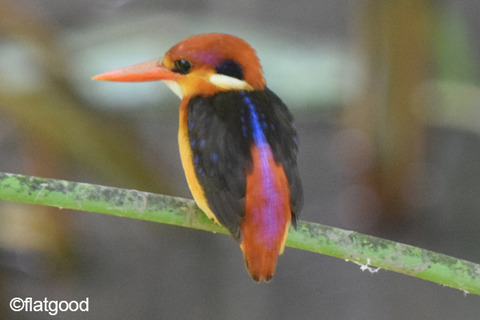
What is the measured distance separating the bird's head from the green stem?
159 millimetres

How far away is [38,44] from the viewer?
1.62m

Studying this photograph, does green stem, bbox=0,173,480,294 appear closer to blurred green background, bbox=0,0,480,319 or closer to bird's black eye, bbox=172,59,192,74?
bird's black eye, bbox=172,59,192,74

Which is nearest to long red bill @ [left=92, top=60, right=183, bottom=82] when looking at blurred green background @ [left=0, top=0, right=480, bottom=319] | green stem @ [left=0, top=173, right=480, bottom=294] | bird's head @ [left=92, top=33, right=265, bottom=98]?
bird's head @ [left=92, top=33, right=265, bottom=98]

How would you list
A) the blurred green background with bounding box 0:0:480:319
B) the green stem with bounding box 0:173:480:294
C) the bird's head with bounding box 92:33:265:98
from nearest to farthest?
the green stem with bounding box 0:173:480:294 < the bird's head with bounding box 92:33:265:98 < the blurred green background with bounding box 0:0:480:319

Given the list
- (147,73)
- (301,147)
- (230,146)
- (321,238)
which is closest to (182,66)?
(147,73)

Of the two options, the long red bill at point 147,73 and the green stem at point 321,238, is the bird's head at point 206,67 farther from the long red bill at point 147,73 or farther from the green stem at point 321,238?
the green stem at point 321,238

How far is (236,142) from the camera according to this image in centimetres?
88

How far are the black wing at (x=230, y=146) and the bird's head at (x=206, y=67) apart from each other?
0.7 inches

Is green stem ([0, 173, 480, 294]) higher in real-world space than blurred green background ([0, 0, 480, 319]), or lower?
higher

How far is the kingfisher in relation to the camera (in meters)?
0.86

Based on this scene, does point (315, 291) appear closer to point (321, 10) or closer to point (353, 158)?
point (353, 158)

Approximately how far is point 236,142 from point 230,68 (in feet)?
0.40

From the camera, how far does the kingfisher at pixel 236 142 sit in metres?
0.86

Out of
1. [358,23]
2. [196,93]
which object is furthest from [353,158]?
[196,93]
